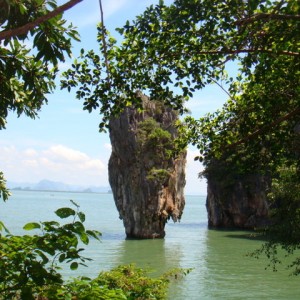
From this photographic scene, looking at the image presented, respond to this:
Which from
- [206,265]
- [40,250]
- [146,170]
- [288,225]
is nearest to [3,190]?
[40,250]

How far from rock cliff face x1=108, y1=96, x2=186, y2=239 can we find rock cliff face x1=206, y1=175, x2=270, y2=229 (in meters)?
12.2

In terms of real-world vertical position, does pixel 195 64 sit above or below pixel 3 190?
above

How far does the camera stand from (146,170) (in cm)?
3625

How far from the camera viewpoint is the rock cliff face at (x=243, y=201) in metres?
47.6

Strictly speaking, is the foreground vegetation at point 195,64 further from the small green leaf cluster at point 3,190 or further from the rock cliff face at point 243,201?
the rock cliff face at point 243,201

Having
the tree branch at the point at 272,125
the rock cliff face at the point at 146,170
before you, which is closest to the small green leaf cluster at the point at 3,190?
the tree branch at the point at 272,125

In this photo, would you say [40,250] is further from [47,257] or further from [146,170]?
[146,170]

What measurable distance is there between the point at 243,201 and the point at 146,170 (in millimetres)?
16274

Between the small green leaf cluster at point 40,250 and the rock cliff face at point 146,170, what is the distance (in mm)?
31268

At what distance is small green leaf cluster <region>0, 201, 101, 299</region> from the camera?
3.01 meters

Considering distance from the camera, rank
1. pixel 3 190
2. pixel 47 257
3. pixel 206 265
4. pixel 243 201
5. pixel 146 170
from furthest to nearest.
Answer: pixel 243 201, pixel 146 170, pixel 206 265, pixel 3 190, pixel 47 257

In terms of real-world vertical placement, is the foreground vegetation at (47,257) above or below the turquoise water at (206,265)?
above

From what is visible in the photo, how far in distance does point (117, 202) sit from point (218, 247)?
9.78 m

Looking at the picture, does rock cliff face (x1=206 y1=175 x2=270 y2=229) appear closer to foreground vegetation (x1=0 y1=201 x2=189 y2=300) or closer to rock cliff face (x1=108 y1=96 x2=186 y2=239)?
rock cliff face (x1=108 y1=96 x2=186 y2=239)
